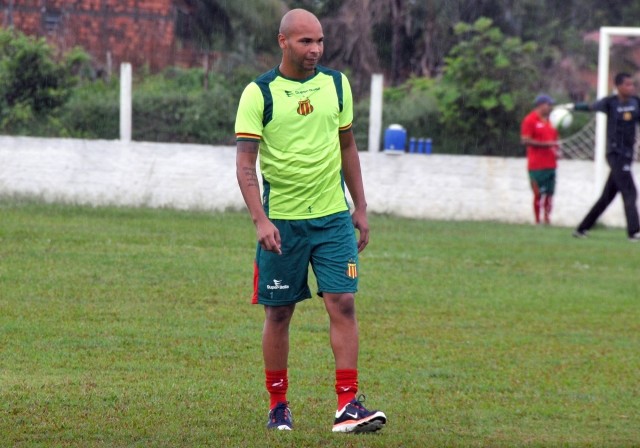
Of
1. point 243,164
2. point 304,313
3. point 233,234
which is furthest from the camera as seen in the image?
point 233,234

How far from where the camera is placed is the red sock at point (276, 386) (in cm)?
633

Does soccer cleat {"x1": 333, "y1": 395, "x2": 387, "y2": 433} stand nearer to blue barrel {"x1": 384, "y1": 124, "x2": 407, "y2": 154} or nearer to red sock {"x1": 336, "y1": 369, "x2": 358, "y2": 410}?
red sock {"x1": 336, "y1": 369, "x2": 358, "y2": 410}

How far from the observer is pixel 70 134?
21406 mm

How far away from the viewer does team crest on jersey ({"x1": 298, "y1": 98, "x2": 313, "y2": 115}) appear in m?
6.15

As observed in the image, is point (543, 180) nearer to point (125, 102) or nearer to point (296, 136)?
point (125, 102)

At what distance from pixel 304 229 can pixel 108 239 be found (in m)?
8.86

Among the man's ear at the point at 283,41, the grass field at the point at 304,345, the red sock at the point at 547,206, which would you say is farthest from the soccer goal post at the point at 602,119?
the man's ear at the point at 283,41

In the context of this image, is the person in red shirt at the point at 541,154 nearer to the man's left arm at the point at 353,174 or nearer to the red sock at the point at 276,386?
the man's left arm at the point at 353,174

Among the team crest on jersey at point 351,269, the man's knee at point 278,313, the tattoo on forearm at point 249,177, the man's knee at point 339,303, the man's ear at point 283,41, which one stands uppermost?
the man's ear at point 283,41

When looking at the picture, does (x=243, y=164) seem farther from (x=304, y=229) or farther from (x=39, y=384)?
→ (x=39, y=384)

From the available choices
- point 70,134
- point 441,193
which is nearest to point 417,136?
point 441,193

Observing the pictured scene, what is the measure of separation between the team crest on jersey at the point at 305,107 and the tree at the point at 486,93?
17.4 metres

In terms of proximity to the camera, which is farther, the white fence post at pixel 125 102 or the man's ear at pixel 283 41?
the white fence post at pixel 125 102

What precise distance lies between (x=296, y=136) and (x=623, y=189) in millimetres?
11896
